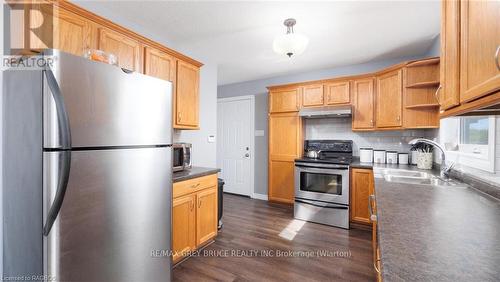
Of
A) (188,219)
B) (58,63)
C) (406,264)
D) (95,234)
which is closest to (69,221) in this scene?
(95,234)

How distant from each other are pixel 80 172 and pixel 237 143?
3734 millimetres

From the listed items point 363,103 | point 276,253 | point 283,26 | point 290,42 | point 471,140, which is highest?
point 283,26

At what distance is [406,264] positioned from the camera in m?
0.62

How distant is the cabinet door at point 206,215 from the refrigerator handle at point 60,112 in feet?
4.44

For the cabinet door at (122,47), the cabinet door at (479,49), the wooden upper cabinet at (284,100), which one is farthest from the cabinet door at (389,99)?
the cabinet door at (122,47)

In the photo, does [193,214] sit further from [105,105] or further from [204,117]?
[204,117]

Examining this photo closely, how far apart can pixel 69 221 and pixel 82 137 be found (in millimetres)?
433

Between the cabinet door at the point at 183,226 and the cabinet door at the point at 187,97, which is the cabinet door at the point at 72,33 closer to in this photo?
the cabinet door at the point at 187,97

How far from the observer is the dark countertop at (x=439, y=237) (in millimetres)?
583

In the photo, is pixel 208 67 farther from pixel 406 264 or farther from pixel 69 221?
pixel 406 264

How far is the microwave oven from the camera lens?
7.46 feet

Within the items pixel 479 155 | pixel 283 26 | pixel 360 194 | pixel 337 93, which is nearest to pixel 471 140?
pixel 479 155

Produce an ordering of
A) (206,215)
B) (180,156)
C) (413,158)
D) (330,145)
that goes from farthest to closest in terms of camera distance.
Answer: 1. (330,145)
2. (413,158)
3. (206,215)
4. (180,156)

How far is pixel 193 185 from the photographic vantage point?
2217 mm
